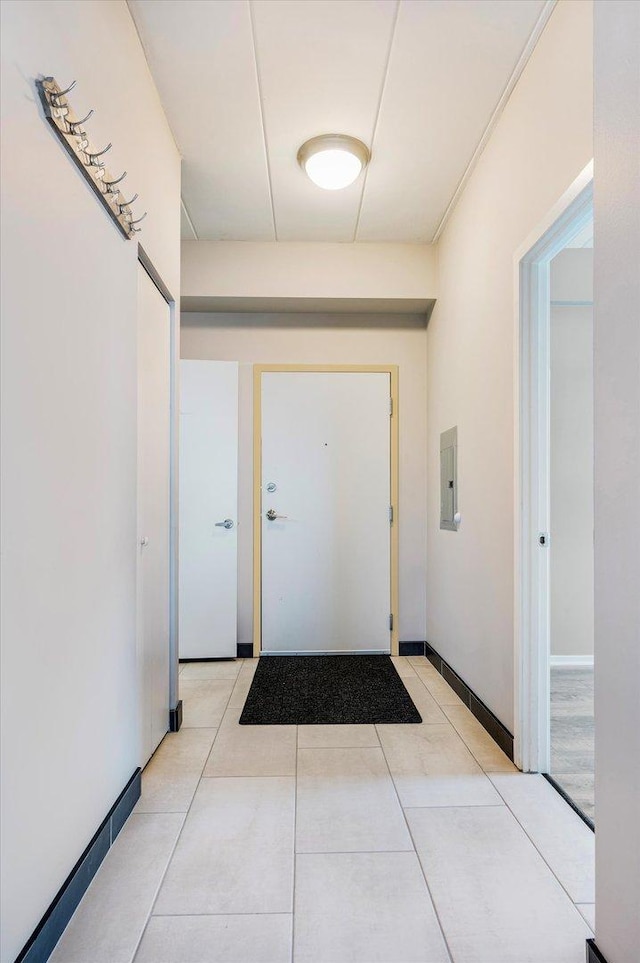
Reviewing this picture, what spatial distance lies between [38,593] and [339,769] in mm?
1444

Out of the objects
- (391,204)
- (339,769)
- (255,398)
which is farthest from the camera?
(255,398)

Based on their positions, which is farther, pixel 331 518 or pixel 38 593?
pixel 331 518

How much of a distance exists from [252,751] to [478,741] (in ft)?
3.15

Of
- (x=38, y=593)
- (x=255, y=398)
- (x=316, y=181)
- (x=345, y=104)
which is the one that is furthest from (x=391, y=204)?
(x=38, y=593)

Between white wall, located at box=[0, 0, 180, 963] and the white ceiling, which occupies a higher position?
the white ceiling

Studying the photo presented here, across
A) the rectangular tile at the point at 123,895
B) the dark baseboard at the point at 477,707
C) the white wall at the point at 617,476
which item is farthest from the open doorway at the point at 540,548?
the rectangular tile at the point at 123,895

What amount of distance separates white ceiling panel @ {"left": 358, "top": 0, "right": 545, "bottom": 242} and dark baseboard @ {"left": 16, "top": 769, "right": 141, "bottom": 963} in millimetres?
2694

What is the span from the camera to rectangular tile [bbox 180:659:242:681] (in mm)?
3395

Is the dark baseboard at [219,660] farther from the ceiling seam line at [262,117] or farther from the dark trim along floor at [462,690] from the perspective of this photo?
the ceiling seam line at [262,117]

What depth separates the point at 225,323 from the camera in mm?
3914

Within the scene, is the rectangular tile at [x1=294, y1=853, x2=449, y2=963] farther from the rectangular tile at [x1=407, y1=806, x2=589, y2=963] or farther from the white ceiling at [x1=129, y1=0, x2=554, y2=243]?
the white ceiling at [x1=129, y1=0, x2=554, y2=243]

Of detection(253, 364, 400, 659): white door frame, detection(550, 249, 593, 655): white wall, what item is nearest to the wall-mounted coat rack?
detection(253, 364, 400, 659): white door frame

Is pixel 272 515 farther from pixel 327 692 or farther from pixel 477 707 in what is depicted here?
pixel 477 707

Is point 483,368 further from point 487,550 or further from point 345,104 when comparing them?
point 345,104
